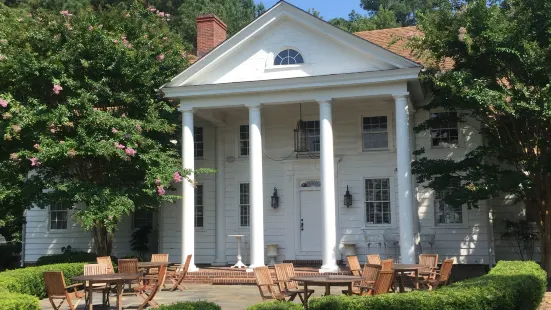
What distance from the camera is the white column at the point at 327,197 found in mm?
15898

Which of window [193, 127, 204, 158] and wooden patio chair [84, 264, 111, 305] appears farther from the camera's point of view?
window [193, 127, 204, 158]

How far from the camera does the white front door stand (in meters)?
18.9

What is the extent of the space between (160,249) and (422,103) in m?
10.1

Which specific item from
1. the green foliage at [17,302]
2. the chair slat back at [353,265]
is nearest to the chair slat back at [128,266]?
the green foliage at [17,302]

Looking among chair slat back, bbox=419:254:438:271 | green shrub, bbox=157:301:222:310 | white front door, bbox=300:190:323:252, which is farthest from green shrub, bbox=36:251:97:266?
green shrub, bbox=157:301:222:310

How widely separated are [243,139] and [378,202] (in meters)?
5.06

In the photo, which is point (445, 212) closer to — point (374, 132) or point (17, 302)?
point (374, 132)

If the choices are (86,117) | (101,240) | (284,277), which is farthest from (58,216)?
(284,277)

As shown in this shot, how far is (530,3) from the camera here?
560 inches

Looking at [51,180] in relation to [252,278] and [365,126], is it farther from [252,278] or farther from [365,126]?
[365,126]

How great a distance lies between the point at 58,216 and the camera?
22234 millimetres

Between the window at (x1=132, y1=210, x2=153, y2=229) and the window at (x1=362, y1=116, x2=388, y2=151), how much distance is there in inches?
321

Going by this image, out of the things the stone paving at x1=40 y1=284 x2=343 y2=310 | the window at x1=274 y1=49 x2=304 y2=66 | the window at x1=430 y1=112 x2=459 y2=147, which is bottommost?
the stone paving at x1=40 y1=284 x2=343 y2=310

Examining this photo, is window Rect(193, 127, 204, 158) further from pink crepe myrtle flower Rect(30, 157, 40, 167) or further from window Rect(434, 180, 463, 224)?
window Rect(434, 180, 463, 224)
